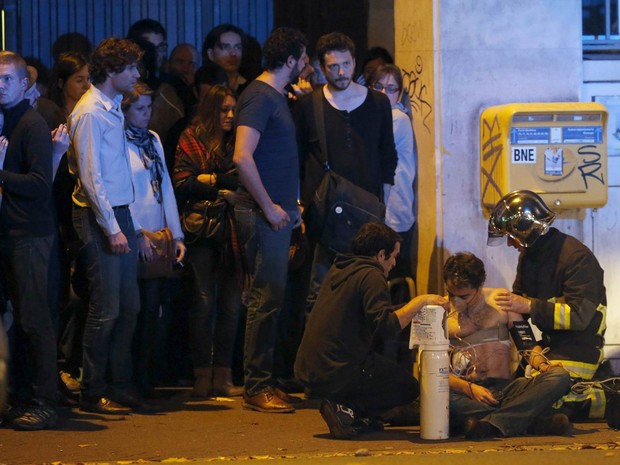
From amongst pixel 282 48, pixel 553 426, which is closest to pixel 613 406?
pixel 553 426

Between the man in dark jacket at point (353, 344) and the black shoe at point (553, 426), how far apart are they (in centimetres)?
78

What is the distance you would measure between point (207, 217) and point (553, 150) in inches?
90.9

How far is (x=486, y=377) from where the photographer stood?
25.3 ft

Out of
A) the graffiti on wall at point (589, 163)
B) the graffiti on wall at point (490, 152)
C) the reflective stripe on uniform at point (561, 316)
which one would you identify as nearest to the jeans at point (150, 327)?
the graffiti on wall at point (490, 152)

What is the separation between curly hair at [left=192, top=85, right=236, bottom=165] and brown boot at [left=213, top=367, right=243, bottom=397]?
4.71ft

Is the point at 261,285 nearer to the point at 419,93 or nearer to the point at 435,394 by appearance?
the point at 435,394

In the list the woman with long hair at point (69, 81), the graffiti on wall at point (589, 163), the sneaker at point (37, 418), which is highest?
the woman with long hair at point (69, 81)

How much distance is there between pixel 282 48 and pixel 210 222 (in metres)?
1.26

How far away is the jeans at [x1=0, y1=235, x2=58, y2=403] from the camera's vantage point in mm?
7555

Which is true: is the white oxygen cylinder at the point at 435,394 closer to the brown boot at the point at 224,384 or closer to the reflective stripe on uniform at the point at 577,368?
the reflective stripe on uniform at the point at 577,368

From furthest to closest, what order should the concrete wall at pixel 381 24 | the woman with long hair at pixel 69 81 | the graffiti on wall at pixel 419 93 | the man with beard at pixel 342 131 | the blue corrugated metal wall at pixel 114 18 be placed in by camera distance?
the blue corrugated metal wall at pixel 114 18 < the concrete wall at pixel 381 24 < the graffiti on wall at pixel 419 93 < the woman with long hair at pixel 69 81 < the man with beard at pixel 342 131

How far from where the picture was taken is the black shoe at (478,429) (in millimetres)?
7348

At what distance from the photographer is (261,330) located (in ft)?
26.9

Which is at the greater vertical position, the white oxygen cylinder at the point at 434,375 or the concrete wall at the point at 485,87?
the concrete wall at the point at 485,87
